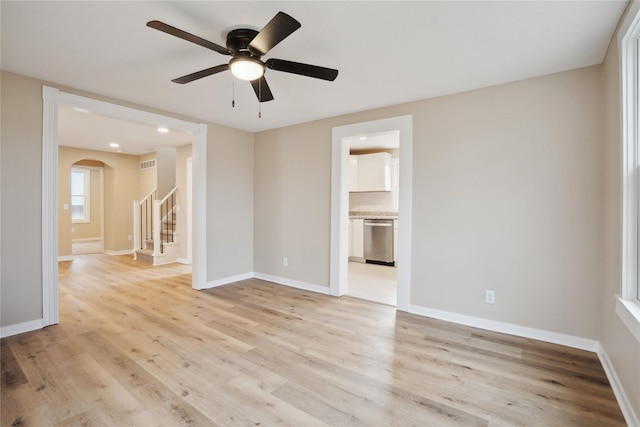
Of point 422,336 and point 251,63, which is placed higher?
point 251,63

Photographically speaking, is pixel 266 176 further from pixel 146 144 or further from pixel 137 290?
pixel 146 144

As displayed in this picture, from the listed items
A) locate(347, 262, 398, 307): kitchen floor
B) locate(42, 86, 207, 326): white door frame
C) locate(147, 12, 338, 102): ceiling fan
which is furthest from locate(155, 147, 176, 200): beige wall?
locate(147, 12, 338, 102): ceiling fan

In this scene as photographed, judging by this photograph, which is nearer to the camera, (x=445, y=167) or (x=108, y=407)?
(x=108, y=407)

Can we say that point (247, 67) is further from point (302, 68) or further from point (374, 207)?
point (374, 207)

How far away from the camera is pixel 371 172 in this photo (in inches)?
258

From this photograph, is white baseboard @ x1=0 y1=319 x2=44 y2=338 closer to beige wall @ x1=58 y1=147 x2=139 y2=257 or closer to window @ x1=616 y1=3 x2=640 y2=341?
window @ x1=616 y1=3 x2=640 y2=341

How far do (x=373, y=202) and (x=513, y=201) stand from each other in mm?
4144

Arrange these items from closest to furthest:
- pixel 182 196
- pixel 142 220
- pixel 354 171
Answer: pixel 182 196, pixel 354 171, pixel 142 220

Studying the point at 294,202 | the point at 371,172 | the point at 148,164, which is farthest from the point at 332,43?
the point at 148,164

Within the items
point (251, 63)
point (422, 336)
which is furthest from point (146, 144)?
point (422, 336)

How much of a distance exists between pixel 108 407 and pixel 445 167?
3.42m

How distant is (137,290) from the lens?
426 centimetres

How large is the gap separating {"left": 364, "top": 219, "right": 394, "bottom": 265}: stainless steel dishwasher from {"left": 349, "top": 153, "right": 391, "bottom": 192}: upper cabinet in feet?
2.52

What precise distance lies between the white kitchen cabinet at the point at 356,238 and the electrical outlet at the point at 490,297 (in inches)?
143
